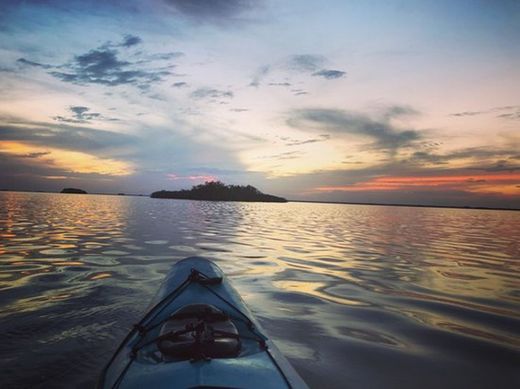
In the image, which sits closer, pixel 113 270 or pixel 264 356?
pixel 264 356

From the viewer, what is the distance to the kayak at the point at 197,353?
3557mm

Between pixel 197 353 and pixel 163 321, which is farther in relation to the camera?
pixel 163 321

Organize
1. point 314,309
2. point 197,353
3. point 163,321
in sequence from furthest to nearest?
point 314,309 → point 163,321 → point 197,353

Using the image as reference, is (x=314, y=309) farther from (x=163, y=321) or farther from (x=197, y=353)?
(x=197, y=353)

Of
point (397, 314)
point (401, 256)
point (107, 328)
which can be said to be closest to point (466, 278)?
point (401, 256)

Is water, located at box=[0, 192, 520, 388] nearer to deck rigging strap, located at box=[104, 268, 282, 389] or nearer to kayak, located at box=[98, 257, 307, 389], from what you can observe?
deck rigging strap, located at box=[104, 268, 282, 389]

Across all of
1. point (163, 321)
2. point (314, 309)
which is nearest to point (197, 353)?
point (163, 321)

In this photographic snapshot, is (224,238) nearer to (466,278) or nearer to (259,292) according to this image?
(259,292)

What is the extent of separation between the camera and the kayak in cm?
356

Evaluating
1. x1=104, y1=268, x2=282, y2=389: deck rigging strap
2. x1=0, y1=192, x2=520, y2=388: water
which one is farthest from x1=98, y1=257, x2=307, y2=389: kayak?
x1=0, y1=192, x2=520, y2=388: water

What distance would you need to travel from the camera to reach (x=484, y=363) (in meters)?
5.95

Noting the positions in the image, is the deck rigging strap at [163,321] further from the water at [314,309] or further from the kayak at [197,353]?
the water at [314,309]

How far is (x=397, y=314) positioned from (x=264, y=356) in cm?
524

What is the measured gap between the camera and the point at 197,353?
3.90 m
